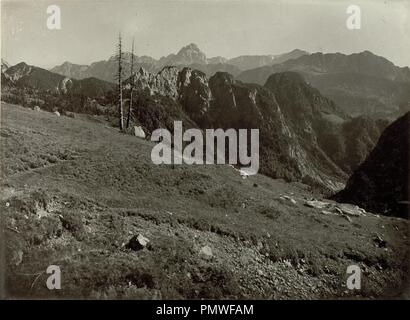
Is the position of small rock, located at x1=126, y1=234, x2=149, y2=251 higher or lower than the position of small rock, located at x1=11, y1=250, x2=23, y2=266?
lower

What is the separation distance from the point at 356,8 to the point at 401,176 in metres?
27.7

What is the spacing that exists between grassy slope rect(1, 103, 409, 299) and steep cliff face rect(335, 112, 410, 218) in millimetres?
8332

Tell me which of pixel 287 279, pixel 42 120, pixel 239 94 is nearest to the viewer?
pixel 287 279

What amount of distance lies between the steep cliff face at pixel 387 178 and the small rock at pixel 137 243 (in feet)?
91.8

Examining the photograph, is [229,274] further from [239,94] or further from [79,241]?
[239,94]

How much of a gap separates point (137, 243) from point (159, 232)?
2.14 meters

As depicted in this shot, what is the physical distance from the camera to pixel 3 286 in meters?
16.5

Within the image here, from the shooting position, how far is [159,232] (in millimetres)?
21359

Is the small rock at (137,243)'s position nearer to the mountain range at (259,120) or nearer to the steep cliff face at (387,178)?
the steep cliff face at (387,178)

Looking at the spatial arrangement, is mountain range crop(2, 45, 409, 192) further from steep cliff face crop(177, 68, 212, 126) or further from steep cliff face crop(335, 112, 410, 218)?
steep cliff face crop(335, 112, 410, 218)

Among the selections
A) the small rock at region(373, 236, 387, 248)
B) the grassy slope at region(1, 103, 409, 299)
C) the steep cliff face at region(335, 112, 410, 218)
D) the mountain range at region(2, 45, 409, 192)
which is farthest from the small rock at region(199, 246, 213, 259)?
the mountain range at region(2, 45, 409, 192)

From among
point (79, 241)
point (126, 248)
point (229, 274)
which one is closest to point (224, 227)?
point (229, 274)

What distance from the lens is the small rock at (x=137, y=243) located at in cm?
1926

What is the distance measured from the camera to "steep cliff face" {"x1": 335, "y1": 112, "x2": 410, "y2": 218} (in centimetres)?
4234
